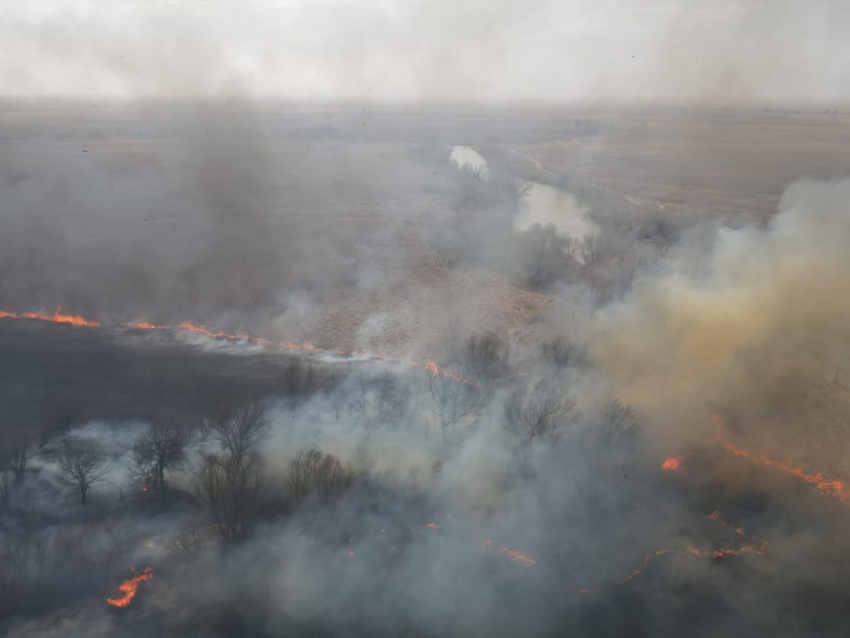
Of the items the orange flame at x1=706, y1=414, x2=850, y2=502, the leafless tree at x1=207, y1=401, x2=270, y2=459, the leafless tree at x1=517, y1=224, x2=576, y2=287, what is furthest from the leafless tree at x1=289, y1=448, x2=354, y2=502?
the leafless tree at x1=517, y1=224, x2=576, y2=287

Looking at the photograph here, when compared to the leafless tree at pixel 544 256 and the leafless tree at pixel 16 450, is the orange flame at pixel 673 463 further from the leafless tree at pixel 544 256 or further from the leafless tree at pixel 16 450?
the leafless tree at pixel 16 450

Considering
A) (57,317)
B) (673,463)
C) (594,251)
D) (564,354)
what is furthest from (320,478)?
(594,251)

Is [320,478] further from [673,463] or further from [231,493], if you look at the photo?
[673,463]

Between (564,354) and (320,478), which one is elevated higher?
(564,354)

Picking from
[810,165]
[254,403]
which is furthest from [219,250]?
[810,165]

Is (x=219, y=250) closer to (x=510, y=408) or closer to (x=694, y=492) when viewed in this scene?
(x=510, y=408)
